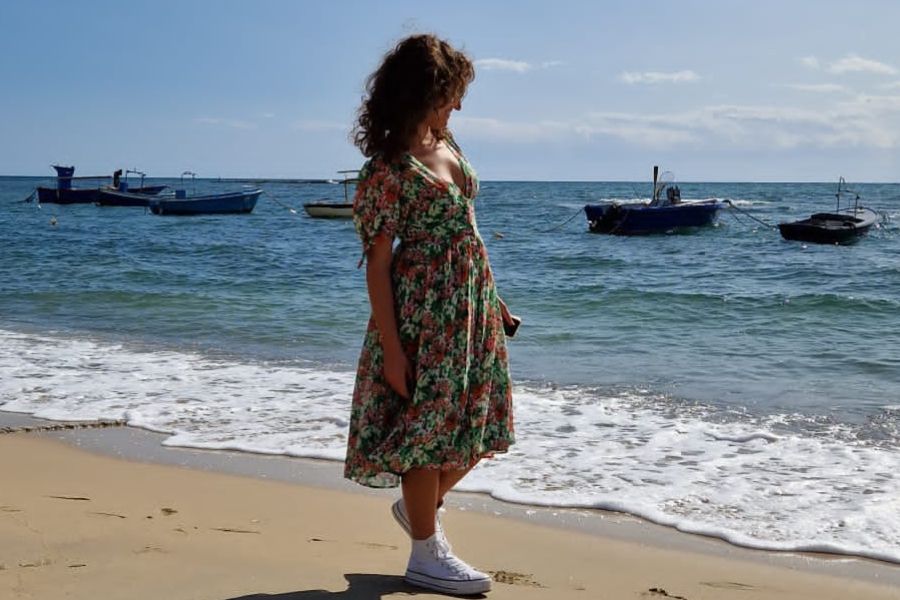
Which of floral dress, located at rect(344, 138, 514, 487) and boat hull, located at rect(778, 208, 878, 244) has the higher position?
boat hull, located at rect(778, 208, 878, 244)

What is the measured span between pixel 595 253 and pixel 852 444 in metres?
18.1

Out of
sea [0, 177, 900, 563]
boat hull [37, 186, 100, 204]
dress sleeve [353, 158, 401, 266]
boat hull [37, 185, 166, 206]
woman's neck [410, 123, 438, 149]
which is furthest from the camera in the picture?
boat hull [37, 186, 100, 204]

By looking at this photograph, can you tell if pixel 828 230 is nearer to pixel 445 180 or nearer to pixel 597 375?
pixel 597 375

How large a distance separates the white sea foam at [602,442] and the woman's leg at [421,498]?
143cm

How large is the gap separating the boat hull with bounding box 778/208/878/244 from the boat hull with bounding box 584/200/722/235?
4.32 metres

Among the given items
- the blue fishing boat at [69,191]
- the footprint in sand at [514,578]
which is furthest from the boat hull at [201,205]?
the footprint in sand at [514,578]

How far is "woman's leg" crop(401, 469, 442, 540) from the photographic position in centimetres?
309

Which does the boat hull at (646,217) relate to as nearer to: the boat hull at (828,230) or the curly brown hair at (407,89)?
the boat hull at (828,230)

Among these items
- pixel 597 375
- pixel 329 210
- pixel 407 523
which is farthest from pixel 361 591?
pixel 329 210

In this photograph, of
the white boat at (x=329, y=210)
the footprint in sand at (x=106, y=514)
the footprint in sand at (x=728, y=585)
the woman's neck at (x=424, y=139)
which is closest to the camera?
the woman's neck at (x=424, y=139)

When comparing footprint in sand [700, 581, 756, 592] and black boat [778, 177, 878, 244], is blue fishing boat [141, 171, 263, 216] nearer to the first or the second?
black boat [778, 177, 878, 244]

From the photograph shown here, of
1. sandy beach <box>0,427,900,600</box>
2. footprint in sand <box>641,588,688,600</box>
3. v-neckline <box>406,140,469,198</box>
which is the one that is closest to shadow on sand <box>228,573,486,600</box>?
sandy beach <box>0,427,900,600</box>

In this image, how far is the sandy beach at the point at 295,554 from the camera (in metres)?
3.27

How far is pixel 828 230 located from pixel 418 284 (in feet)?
76.6
